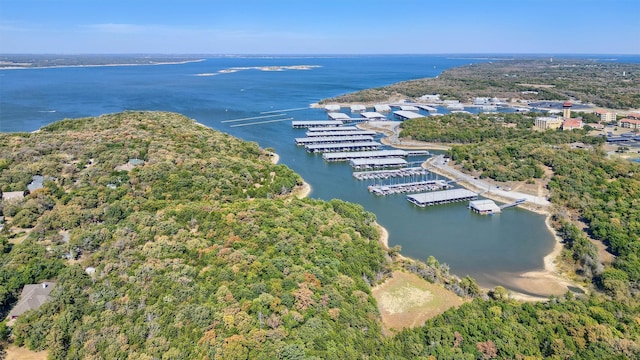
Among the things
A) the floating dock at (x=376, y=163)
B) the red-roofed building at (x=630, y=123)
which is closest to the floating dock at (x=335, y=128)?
the floating dock at (x=376, y=163)

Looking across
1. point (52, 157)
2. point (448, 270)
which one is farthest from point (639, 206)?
point (52, 157)

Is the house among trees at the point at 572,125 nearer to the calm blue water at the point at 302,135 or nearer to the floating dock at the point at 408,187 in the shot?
the floating dock at the point at 408,187

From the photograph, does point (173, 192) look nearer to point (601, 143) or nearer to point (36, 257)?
point (36, 257)

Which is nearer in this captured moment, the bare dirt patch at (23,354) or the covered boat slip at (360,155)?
the bare dirt patch at (23,354)

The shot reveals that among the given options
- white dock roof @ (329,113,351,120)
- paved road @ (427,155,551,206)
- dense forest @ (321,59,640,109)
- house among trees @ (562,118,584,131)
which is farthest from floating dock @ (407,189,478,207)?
dense forest @ (321,59,640,109)

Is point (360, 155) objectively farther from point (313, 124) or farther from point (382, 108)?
point (382, 108)

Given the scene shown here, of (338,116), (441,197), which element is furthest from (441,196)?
(338,116)

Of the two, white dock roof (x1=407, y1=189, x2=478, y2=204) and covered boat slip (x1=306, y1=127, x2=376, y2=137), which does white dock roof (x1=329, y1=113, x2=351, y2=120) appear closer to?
covered boat slip (x1=306, y1=127, x2=376, y2=137)

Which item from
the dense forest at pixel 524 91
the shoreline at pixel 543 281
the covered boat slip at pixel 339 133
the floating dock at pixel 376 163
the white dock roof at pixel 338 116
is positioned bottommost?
the shoreline at pixel 543 281
